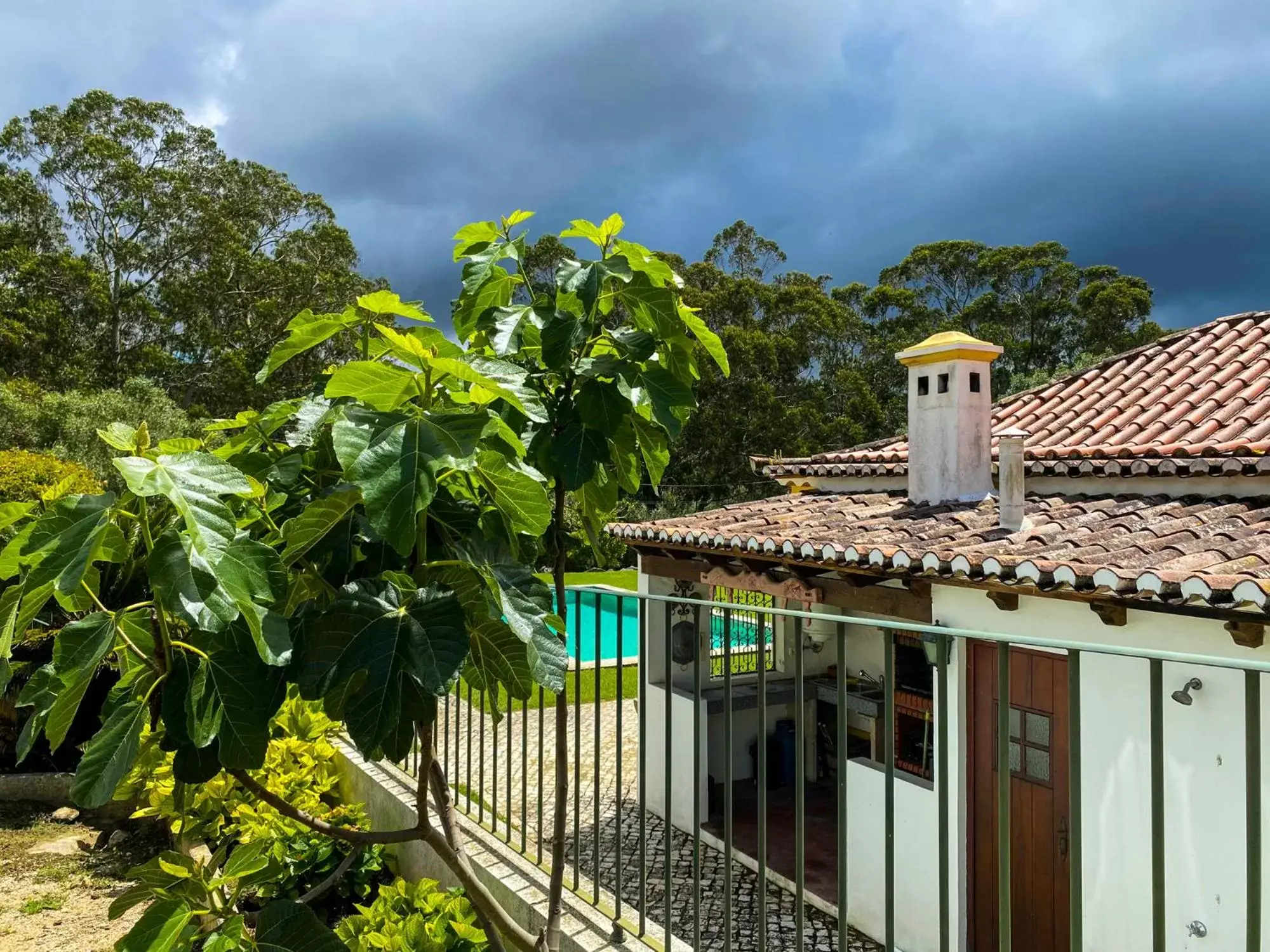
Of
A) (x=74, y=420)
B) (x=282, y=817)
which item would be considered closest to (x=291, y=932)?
(x=282, y=817)

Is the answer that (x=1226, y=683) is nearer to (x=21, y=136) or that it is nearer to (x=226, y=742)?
(x=226, y=742)

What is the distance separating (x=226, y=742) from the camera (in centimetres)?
171

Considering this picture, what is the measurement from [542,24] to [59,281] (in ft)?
81.4

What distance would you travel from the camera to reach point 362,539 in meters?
1.93

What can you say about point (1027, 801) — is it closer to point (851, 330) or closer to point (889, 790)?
point (889, 790)

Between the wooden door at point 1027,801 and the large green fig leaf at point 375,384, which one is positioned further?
the wooden door at point 1027,801

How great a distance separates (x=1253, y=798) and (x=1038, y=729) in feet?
16.2

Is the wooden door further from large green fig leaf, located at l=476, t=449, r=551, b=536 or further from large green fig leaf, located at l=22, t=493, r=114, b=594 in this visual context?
large green fig leaf, located at l=22, t=493, r=114, b=594

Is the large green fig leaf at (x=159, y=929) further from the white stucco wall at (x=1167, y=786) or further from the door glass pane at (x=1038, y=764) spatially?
the door glass pane at (x=1038, y=764)

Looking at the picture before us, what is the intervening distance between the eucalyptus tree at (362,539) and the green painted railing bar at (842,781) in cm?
68

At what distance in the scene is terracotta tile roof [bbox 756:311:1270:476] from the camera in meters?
6.68

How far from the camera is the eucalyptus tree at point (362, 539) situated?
1447 millimetres

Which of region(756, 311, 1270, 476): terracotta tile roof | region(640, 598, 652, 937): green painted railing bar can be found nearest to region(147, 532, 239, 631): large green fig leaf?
region(640, 598, 652, 937): green painted railing bar

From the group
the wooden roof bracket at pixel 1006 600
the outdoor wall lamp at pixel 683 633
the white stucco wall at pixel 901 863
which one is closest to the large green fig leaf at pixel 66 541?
the wooden roof bracket at pixel 1006 600
